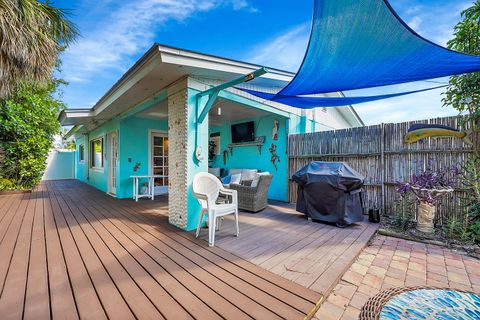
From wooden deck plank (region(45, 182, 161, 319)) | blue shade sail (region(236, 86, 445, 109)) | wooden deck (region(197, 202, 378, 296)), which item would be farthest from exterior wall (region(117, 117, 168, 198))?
blue shade sail (region(236, 86, 445, 109))

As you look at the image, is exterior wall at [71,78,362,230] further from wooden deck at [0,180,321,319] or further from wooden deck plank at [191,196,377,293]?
wooden deck plank at [191,196,377,293]

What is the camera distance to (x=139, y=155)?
657cm

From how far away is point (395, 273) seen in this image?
2139 mm

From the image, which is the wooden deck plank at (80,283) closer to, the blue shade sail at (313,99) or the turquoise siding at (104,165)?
the blue shade sail at (313,99)

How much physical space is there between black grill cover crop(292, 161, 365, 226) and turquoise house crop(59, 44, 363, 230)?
6.22 feet

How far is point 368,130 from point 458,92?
1.47 metres

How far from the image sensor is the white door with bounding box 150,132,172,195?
270 inches

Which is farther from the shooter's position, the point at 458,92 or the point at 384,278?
the point at 458,92

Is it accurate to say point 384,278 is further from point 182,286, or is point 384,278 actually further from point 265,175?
point 265,175

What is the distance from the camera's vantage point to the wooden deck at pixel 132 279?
1522mm

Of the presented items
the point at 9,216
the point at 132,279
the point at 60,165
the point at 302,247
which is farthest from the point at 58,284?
the point at 60,165

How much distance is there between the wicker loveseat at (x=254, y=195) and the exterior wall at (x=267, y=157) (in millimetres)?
1287

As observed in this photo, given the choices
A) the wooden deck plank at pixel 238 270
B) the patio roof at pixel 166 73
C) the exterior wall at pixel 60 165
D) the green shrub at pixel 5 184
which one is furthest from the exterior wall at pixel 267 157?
the exterior wall at pixel 60 165

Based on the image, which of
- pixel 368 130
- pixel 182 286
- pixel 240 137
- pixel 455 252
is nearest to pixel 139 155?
pixel 240 137
